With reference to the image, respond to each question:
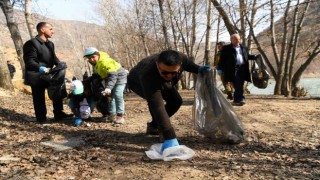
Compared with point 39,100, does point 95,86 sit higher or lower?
higher

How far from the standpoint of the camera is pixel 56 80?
4.63 meters

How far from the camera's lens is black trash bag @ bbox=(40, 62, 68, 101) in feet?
15.0

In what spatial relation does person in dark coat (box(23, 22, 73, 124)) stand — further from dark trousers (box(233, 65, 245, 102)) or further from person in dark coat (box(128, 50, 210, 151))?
dark trousers (box(233, 65, 245, 102))

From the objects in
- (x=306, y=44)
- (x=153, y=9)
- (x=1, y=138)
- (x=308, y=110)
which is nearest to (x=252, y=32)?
(x=306, y=44)

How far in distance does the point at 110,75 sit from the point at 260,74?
3215 mm

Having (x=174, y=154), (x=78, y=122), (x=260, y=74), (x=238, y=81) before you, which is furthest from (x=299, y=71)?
(x=174, y=154)

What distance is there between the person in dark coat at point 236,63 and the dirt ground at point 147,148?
118cm

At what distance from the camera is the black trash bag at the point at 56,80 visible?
457 cm

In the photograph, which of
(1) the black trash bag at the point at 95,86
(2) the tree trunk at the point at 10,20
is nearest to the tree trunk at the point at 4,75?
(2) the tree trunk at the point at 10,20

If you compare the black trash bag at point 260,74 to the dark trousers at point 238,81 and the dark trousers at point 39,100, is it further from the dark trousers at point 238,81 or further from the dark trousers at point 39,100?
the dark trousers at point 39,100

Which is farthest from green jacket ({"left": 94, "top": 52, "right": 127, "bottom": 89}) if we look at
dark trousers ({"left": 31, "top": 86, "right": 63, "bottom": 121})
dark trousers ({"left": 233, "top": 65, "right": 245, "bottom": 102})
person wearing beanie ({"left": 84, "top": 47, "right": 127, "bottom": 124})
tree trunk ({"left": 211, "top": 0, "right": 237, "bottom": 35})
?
tree trunk ({"left": 211, "top": 0, "right": 237, "bottom": 35})

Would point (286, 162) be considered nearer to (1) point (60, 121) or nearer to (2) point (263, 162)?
(2) point (263, 162)

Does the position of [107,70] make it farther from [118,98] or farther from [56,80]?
[56,80]

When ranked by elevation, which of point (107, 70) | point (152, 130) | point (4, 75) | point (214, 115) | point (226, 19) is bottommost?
point (152, 130)
